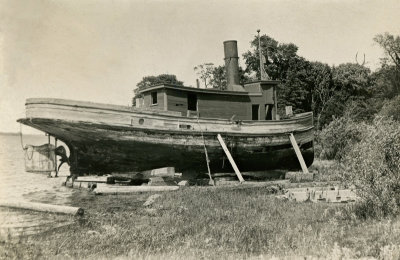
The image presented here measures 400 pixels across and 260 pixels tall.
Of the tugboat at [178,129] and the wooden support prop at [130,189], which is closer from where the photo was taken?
the wooden support prop at [130,189]

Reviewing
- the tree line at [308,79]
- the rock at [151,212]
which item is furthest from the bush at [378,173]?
the tree line at [308,79]

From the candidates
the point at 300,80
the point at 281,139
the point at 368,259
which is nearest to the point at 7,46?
the point at 368,259

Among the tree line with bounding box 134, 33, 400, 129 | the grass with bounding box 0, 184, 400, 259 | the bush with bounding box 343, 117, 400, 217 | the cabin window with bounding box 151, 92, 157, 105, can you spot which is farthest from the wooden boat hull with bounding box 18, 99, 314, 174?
the tree line with bounding box 134, 33, 400, 129

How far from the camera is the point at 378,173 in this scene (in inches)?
302

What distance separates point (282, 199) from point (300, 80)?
33.8 metres

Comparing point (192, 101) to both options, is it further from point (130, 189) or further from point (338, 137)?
point (338, 137)

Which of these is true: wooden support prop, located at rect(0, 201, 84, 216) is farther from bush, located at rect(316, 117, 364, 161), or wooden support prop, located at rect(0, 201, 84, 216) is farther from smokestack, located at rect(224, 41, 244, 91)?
bush, located at rect(316, 117, 364, 161)

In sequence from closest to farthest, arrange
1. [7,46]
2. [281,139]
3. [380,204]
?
1. [380,204]
2. [7,46]
3. [281,139]

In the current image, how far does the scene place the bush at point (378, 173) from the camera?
297 inches

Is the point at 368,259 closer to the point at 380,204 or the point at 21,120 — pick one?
the point at 380,204

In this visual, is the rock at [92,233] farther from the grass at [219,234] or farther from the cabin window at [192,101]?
the cabin window at [192,101]

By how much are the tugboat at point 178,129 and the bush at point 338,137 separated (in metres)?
4.64

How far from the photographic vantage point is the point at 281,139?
63.1 feet

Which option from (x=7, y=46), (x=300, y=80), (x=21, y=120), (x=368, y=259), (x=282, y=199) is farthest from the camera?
(x=300, y=80)
